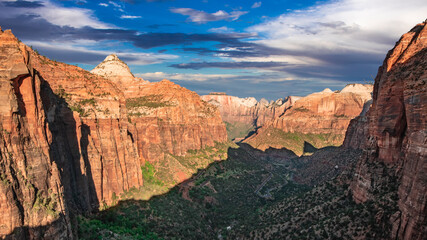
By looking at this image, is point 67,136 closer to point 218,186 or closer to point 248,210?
point 248,210

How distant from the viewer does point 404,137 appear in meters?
39.0

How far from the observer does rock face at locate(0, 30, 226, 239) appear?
27.9m

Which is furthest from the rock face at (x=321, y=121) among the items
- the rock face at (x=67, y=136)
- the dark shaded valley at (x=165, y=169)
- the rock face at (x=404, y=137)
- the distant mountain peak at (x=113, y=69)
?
the rock face at (x=404, y=137)

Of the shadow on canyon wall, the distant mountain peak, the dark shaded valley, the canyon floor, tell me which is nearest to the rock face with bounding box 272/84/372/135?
the shadow on canyon wall

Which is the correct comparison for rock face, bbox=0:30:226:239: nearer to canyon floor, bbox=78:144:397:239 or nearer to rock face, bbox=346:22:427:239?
canyon floor, bbox=78:144:397:239

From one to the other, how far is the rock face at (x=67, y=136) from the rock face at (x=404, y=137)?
35.6 m

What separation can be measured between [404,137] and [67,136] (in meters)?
48.3

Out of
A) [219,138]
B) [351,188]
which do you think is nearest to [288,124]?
[219,138]

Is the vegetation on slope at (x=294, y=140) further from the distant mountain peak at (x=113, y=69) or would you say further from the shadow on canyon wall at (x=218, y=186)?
the distant mountain peak at (x=113, y=69)

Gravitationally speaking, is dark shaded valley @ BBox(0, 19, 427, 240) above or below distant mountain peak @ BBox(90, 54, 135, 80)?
below

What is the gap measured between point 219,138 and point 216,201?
5827 centimetres

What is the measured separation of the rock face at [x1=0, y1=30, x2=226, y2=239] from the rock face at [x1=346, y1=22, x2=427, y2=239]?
35.6 metres

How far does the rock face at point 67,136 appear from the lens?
27859 millimetres

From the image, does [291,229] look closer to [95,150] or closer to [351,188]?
[351,188]
